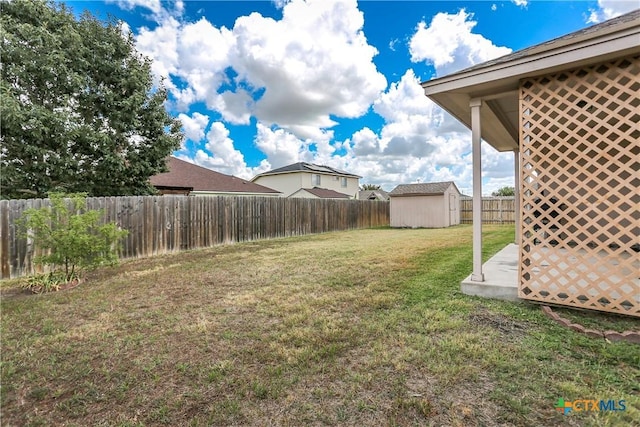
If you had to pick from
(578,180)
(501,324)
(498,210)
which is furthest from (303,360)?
(498,210)

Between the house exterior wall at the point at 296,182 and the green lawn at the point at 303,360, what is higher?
the house exterior wall at the point at 296,182

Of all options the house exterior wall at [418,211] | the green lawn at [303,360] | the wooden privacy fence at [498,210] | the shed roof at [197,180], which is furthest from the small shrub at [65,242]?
the wooden privacy fence at [498,210]

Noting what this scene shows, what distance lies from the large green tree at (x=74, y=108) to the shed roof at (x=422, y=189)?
1231 cm

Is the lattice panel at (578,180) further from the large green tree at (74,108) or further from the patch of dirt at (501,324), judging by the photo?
the large green tree at (74,108)

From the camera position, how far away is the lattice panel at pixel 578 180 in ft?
9.49

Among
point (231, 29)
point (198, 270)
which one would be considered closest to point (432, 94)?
point (198, 270)

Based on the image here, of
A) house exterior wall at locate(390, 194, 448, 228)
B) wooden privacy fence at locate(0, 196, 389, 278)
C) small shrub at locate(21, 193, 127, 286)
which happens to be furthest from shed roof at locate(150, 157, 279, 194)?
small shrub at locate(21, 193, 127, 286)

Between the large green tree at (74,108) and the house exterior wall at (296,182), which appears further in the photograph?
the house exterior wall at (296,182)

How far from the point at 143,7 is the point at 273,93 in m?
6.31

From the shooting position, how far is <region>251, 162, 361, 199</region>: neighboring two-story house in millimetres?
26531

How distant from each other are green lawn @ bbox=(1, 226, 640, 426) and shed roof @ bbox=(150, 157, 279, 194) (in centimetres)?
1112

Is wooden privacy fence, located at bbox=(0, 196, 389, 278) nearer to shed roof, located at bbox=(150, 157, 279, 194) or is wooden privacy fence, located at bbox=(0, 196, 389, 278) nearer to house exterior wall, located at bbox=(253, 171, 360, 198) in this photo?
shed roof, located at bbox=(150, 157, 279, 194)

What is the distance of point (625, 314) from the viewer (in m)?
2.93

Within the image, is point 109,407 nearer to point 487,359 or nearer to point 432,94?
point 487,359
